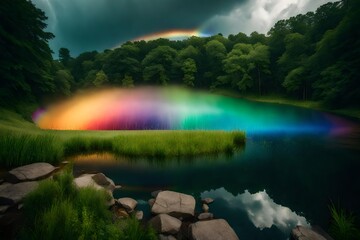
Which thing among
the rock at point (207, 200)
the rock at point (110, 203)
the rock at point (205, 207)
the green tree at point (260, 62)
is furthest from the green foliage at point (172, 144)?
the green tree at point (260, 62)

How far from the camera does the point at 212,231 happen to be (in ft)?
19.9

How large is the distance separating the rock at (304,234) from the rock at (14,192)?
787 centimetres

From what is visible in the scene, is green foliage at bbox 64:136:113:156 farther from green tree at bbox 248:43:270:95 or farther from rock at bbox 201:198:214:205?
green tree at bbox 248:43:270:95

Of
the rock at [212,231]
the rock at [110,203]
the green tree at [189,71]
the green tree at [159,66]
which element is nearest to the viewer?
the rock at [212,231]

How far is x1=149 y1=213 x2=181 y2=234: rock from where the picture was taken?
605 cm

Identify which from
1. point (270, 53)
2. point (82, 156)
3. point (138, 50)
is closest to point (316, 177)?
point (82, 156)

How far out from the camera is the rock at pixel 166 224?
19.9ft

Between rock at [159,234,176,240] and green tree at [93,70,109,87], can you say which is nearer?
rock at [159,234,176,240]

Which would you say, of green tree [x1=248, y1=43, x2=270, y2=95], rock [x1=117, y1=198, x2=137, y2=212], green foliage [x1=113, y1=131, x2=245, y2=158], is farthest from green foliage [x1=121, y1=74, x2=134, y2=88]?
rock [x1=117, y1=198, x2=137, y2=212]

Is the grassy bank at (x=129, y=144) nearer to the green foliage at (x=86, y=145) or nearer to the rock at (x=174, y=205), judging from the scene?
the green foliage at (x=86, y=145)

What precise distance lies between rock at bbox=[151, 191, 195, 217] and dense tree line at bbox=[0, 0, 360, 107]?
56.3 ft

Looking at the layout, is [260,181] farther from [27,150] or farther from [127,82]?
[127,82]

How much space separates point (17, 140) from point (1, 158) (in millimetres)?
1100

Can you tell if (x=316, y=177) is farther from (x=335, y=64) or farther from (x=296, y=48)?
(x=296, y=48)
